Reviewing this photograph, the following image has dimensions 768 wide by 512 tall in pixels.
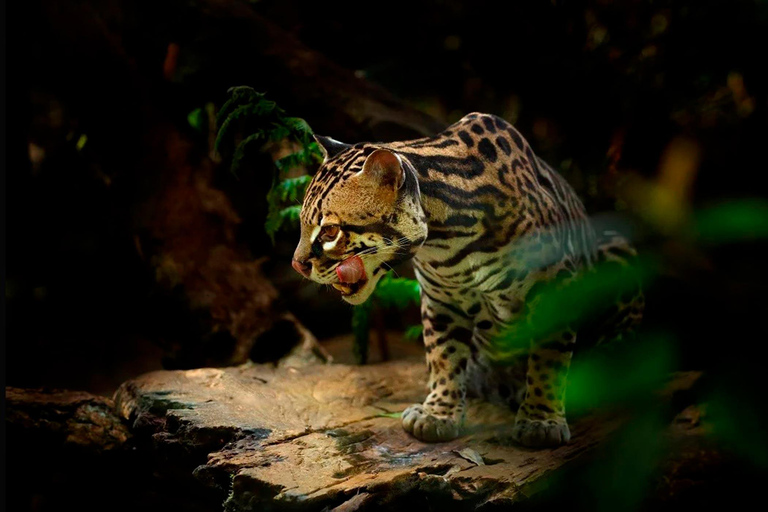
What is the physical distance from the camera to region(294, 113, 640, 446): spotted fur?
127 inches

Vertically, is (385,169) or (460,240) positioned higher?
(385,169)

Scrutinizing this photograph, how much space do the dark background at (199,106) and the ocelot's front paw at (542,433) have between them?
1226 mm

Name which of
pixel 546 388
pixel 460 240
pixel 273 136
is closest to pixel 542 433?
pixel 546 388

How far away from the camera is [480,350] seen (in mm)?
4336

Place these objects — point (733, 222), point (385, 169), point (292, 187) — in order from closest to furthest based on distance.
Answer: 1. point (733, 222)
2. point (385, 169)
3. point (292, 187)

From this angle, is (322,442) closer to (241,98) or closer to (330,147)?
(330,147)

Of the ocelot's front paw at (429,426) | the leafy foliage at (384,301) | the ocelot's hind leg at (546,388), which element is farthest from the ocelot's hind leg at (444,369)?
the leafy foliage at (384,301)

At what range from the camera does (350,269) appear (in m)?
3.24

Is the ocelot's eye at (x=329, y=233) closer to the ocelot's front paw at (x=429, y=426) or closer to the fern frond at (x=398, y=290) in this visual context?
the ocelot's front paw at (x=429, y=426)

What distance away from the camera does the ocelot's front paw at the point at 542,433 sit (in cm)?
357

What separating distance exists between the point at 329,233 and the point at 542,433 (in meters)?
1.51

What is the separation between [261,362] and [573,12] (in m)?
3.22

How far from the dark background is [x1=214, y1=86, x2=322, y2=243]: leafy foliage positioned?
62 centimetres

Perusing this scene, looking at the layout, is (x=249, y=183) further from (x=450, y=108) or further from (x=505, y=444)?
(x=505, y=444)
